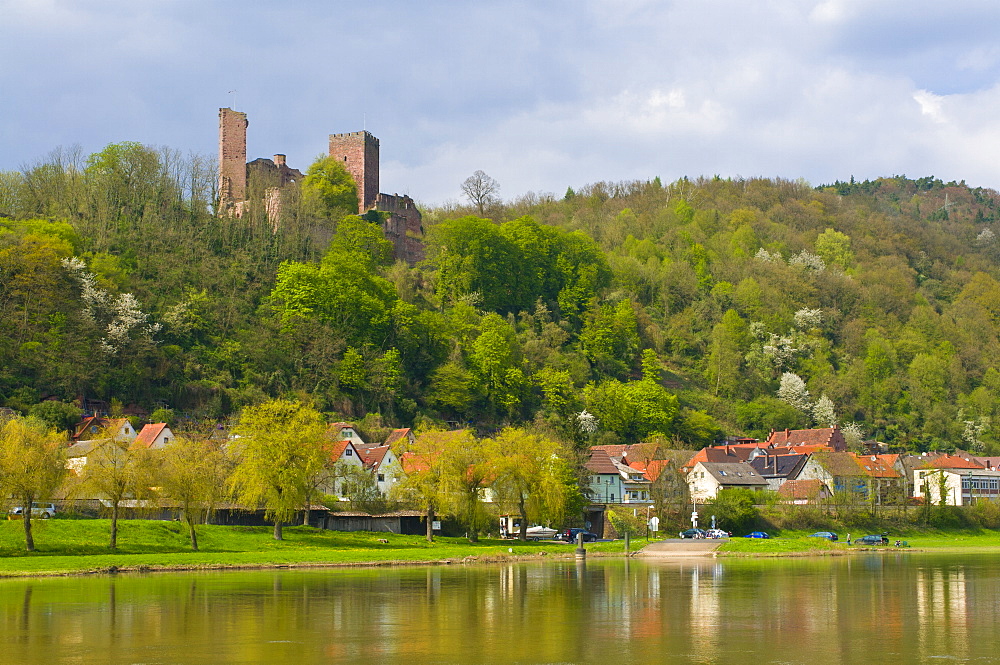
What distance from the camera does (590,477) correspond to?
92000 millimetres

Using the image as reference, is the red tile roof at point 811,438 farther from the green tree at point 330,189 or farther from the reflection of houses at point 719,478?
the green tree at point 330,189

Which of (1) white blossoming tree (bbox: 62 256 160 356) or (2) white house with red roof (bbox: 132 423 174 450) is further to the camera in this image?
(1) white blossoming tree (bbox: 62 256 160 356)

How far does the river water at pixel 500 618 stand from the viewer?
1064 inches

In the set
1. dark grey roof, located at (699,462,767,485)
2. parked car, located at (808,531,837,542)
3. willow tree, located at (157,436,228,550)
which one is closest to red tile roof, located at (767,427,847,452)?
dark grey roof, located at (699,462,767,485)

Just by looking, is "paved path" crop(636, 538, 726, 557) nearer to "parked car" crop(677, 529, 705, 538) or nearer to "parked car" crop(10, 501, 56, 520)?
"parked car" crop(677, 529, 705, 538)

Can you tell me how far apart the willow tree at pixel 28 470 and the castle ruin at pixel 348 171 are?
72404mm

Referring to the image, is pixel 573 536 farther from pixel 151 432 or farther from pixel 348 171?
pixel 348 171

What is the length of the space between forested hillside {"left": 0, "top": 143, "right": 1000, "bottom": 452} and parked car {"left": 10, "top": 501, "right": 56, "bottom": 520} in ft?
77.4

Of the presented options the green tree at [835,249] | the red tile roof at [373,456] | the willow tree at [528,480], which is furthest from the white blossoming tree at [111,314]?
the green tree at [835,249]

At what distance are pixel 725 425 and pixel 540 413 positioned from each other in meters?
29.0

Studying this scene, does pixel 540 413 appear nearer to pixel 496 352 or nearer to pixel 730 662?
pixel 496 352

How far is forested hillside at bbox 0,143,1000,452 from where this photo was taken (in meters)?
98.7

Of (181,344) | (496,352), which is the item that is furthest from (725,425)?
(181,344)

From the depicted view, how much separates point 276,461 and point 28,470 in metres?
14.7
